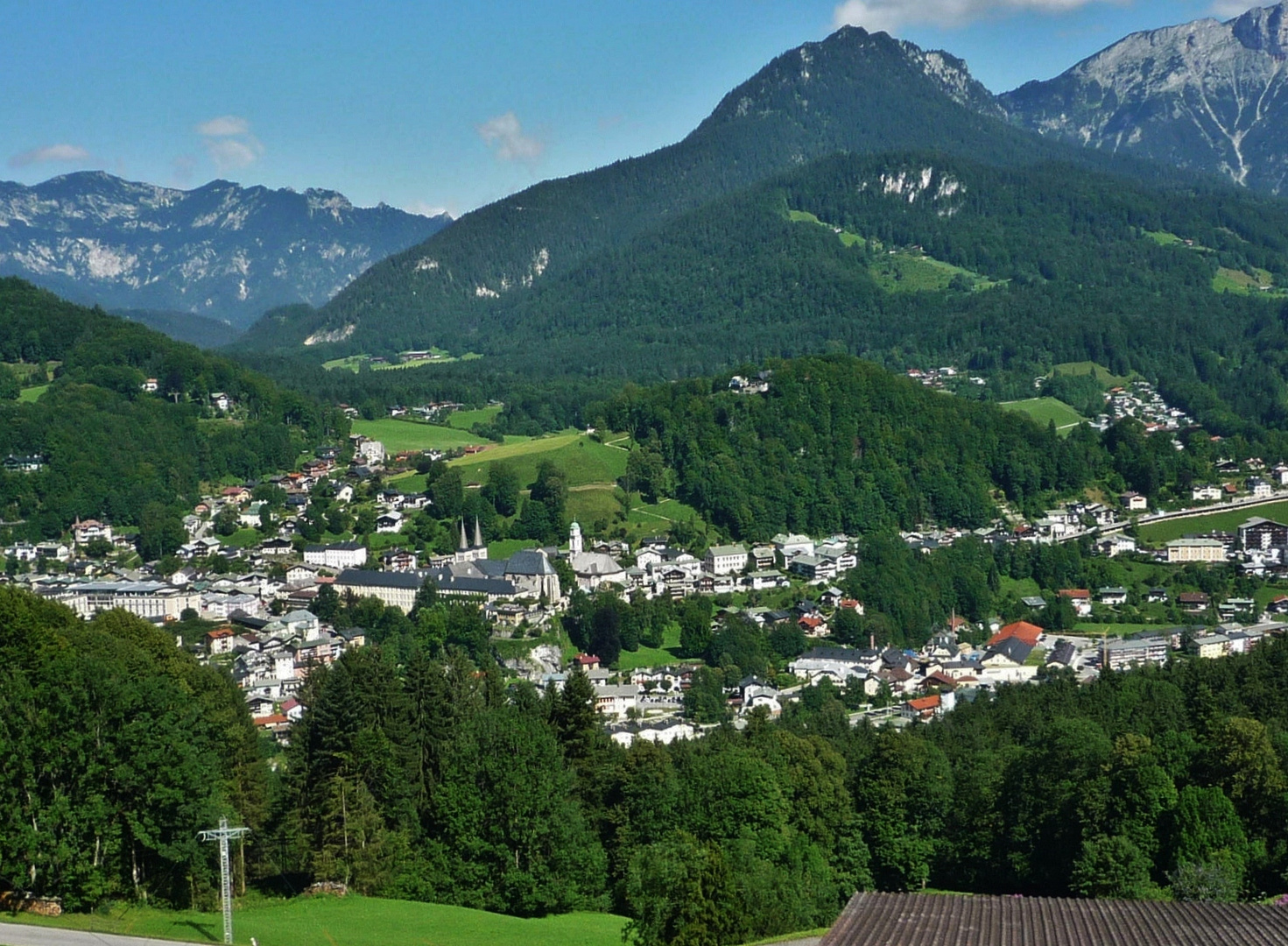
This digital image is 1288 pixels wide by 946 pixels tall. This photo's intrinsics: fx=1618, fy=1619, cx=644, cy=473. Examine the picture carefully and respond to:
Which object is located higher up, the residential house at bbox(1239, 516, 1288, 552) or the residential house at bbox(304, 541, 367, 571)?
the residential house at bbox(304, 541, 367, 571)

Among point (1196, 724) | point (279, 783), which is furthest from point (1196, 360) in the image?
Answer: point (279, 783)

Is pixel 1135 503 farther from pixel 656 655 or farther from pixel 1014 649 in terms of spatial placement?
pixel 656 655

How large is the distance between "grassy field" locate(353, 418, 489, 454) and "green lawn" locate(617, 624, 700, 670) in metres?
39.1

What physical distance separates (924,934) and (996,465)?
88833mm

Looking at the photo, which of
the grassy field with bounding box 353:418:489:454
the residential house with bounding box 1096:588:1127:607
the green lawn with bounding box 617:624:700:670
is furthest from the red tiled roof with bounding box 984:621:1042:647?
the grassy field with bounding box 353:418:489:454

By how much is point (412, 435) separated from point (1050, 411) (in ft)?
160

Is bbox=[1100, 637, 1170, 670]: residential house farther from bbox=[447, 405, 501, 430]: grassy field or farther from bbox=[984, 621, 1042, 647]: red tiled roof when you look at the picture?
bbox=[447, 405, 501, 430]: grassy field

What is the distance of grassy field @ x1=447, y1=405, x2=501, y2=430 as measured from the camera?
125 meters

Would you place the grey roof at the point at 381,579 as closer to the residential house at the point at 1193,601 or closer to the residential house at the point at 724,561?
the residential house at the point at 724,561

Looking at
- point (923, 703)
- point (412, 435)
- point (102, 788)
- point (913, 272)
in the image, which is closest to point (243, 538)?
point (412, 435)

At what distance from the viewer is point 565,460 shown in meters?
99.1

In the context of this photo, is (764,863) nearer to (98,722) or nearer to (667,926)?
(667,926)

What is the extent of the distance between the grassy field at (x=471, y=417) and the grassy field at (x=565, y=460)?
60.6ft

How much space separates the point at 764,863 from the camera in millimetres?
28750
